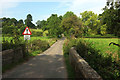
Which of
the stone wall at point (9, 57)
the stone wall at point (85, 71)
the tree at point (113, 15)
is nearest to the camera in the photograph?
the stone wall at point (85, 71)

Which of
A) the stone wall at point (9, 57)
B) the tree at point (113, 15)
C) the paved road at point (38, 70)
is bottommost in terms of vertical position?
the paved road at point (38, 70)

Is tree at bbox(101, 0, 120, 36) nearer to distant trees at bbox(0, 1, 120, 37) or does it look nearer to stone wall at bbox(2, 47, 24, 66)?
distant trees at bbox(0, 1, 120, 37)

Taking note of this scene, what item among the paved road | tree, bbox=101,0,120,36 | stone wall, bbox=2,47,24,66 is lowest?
the paved road

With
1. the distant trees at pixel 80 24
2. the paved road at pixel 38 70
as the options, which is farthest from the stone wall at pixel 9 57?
the distant trees at pixel 80 24

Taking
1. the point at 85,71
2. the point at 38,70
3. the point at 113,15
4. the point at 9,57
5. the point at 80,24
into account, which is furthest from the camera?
the point at 80,24

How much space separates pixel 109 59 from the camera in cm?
910

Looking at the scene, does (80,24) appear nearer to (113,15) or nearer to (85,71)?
(113,15)

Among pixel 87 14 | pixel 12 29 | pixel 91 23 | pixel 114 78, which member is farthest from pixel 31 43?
pixel 87 14

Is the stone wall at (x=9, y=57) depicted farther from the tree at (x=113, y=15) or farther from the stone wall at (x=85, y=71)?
the tree at (x=113, y=15)

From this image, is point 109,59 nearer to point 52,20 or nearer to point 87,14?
point 52,20

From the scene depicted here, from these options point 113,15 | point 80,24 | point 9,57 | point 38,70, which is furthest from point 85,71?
point 80,24

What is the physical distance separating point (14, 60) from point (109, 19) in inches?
257

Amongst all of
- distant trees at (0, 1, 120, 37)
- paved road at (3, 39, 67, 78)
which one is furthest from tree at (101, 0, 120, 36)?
paved road at (3, 39, 67, 78)

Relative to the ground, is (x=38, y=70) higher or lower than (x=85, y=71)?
lower
